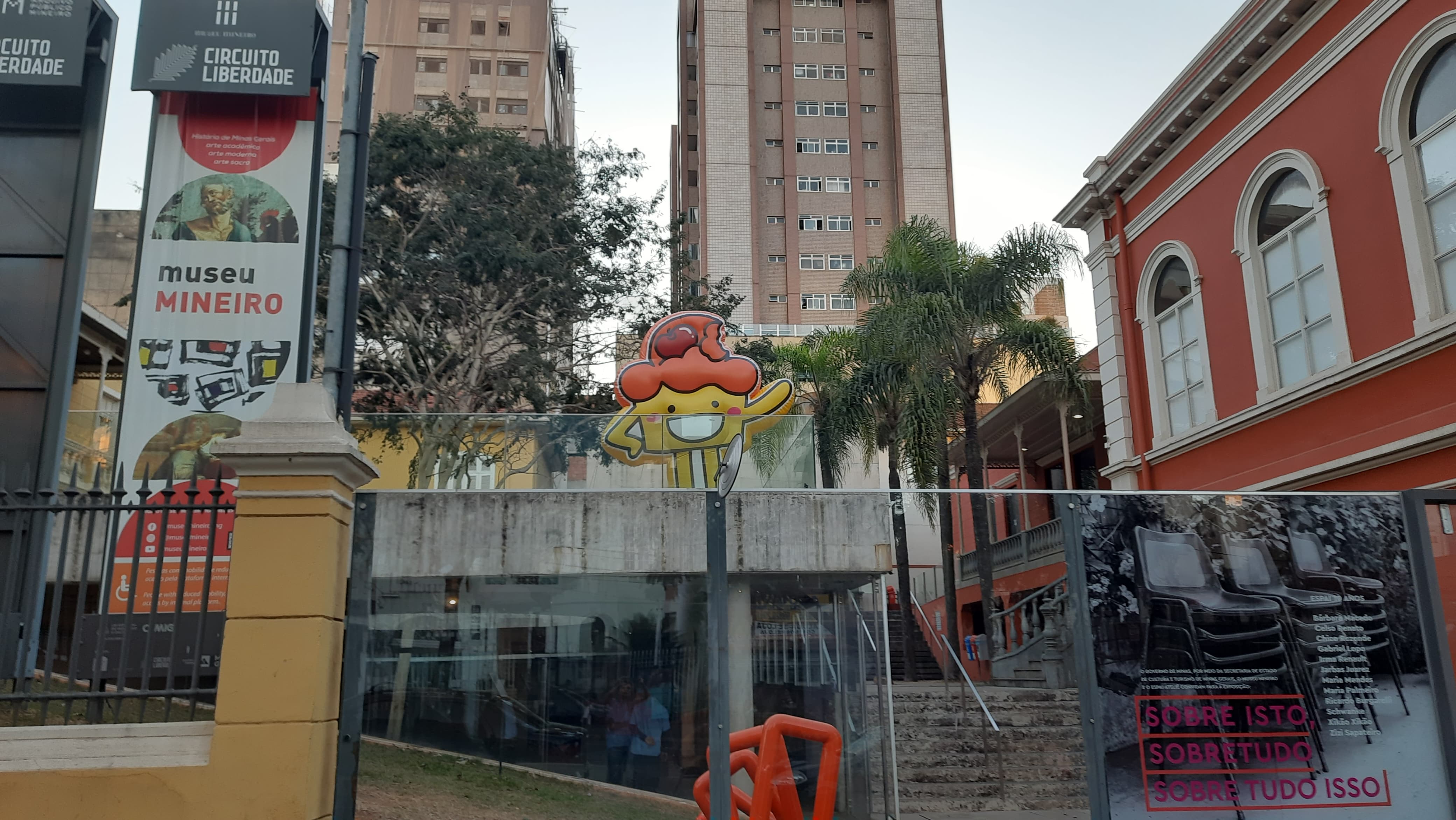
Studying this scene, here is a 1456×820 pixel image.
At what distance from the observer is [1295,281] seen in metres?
13.8

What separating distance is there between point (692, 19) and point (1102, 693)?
66.6m

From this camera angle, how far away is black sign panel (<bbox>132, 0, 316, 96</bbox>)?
12516 millimetres

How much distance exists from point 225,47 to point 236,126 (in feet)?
3.06

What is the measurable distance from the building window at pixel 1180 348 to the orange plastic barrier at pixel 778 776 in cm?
1035

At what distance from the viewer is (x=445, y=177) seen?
2297 cm

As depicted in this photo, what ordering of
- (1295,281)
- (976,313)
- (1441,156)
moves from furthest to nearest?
(976,313)
(1295,281)
(1441,156)

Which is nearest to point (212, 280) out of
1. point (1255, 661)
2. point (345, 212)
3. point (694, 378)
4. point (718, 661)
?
point (694, 378)

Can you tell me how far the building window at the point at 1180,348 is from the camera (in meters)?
15.9

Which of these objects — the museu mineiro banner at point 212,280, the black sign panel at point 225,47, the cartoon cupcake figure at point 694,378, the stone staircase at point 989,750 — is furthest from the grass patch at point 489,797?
the black sign panel at point 225,47

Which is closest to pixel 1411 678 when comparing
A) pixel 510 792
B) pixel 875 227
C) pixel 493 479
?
pixel 510 792

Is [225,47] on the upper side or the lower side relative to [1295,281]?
upper

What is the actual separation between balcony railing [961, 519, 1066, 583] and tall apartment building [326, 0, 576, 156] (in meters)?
49.1

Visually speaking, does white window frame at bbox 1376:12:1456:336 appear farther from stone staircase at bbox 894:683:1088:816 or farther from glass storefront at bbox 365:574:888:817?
glass storefront at bbox 365:574:888:817

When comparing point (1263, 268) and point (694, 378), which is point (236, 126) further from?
point (1263, 268)
